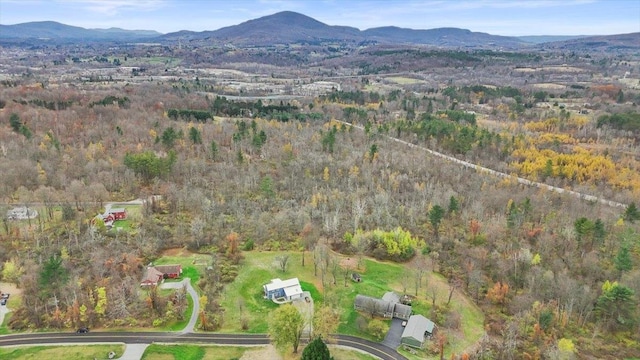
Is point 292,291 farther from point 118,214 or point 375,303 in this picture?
point 118,214

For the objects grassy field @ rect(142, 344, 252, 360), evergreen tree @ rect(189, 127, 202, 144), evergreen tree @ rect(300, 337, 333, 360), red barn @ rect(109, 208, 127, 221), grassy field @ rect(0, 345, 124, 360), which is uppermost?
evergreen tree @ rect(189, 127, 202, 144)

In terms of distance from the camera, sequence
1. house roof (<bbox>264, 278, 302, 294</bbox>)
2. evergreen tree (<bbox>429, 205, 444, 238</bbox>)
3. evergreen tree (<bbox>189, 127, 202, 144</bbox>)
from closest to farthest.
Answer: house roof (<bbox>264, 278, 302, 294</bbox>) → evergreen tree (<bbox>429, 205, 444, 238</bbox>) → evergreen tree (<bbox>189, 127, 202, 144</bbox>)

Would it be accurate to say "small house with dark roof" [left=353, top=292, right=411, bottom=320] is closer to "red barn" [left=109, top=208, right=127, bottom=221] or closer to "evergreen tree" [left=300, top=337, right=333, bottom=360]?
"evergreen tree" [left=300, top=337, right=333, bottom=360]

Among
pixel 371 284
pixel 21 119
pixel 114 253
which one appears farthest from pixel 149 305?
pixel 21 119

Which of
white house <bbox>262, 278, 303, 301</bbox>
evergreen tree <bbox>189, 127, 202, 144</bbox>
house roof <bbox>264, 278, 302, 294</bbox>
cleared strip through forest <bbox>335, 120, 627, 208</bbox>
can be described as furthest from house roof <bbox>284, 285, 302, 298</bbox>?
evergreen tree <bbox>189, 127, 202, 144</bbox>

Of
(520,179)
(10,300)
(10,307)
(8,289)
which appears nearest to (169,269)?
(10,307)

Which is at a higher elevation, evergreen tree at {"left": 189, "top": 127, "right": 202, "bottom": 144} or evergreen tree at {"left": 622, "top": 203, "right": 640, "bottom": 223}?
evergreen tree at {"left": 189, "top": 127, "right": 202, "bottom": 144}

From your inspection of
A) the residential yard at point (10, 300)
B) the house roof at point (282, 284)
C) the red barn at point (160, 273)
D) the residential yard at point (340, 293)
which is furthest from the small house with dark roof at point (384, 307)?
the residential yard at point (10, 300)
